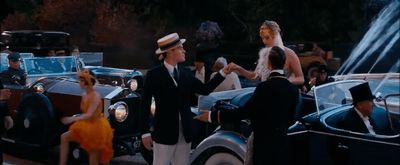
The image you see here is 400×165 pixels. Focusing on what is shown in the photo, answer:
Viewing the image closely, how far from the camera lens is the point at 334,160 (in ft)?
17.3

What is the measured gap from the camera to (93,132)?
8.01 metres

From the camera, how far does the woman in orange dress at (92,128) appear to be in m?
7.97

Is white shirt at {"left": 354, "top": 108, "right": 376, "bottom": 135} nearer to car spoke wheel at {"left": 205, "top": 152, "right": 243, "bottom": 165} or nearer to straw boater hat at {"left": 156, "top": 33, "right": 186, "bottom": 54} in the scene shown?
car spoke wheel at {"left": 205, "top": 152, "right": 243, "bottom": 165}

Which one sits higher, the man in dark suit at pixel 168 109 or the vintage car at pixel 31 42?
the man in dark suit at pixel 168 109

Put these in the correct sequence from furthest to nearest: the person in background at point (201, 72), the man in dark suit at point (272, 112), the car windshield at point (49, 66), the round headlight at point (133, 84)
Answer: the person in background at point (201, 72) → the car windshield at point (49, 66) → the round headlight at point (133, 84) → the man in dark suit at point (272, 112)

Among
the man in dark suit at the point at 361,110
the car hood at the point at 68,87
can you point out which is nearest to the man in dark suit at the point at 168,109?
the man in dark suit at the point at 361,110

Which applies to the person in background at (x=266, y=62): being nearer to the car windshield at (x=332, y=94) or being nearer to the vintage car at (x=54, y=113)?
the car windshield at (x=332, y=94)

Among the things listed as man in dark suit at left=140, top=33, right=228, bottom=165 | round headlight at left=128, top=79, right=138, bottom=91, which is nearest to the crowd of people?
man in dark suit at left=140, top=33, right=228, bottom=165

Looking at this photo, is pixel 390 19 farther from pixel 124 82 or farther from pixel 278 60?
pixel 124 82

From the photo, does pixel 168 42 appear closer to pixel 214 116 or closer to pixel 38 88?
pixel 214 116

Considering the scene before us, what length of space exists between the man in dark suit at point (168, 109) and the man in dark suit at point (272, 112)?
757mm

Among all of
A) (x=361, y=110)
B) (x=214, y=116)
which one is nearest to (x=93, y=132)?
(x=214, y=116)

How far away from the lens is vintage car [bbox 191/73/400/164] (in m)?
5.01

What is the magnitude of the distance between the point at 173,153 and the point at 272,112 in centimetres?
119
